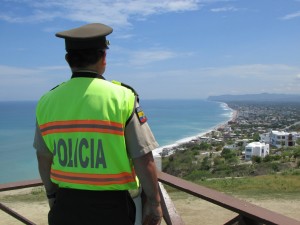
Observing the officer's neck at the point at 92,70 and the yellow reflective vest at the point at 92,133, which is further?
the officer's neck at the point at 92,70

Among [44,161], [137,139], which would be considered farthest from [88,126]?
[44,161]

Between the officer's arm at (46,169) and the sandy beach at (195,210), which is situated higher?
the officer's arm at (46,169)

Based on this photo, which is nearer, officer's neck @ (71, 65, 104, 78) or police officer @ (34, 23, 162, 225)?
police officer @ (34, 23, 162, 225)

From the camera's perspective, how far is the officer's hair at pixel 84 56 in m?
1.76

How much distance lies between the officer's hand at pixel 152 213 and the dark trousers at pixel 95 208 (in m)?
0.11

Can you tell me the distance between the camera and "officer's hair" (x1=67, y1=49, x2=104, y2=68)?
1.76 metres

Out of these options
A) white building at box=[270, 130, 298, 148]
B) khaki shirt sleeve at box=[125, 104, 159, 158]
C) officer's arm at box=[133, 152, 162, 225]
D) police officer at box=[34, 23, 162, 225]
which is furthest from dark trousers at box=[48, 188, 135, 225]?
white building at box=[270, 130, 298, 148]

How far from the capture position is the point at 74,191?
1.73m

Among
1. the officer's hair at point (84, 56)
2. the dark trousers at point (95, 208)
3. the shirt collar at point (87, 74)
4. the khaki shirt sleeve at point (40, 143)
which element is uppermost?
the officer's hair at point (84, 56)

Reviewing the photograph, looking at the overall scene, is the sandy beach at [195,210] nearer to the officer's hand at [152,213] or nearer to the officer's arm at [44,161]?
the officer's arm at [44,161]

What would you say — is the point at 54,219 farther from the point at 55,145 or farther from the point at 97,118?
the point at 97,118

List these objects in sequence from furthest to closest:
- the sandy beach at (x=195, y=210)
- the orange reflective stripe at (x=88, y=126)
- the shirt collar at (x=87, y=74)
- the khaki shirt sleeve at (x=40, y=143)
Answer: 1. the sandy beach at (x=195, y=210)
2. the khaki shirt sleeve at (x=40, y=143)
3. the shirt collar at (x=87, y=74)
4. the orange reflective stripe at (x=88, y=126)

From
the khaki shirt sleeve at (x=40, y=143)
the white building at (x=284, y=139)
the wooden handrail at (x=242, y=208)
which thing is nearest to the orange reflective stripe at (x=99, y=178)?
the khaki shirt sleeve at (x=40, y=143)

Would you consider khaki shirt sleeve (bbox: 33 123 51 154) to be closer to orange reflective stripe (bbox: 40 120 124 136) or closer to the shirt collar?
orange reflective stripe (bbox: 40 120 124 136)
